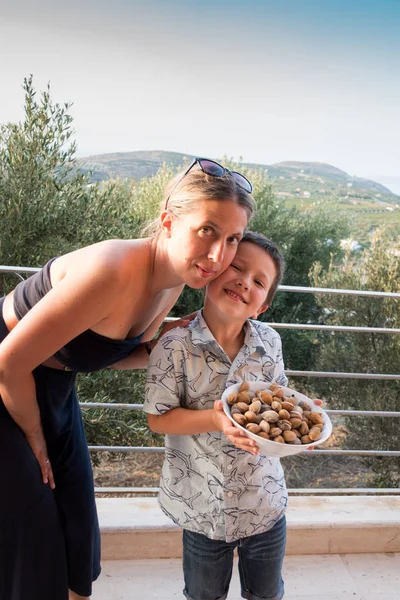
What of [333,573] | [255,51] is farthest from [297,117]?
[333,573]

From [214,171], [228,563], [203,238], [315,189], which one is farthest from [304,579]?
[315,189]

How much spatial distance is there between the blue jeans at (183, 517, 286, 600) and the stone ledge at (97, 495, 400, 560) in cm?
62

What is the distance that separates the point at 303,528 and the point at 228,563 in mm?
762

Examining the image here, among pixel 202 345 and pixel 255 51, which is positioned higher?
pixel 255 51

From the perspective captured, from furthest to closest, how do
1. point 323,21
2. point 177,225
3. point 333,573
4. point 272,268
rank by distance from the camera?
1. point 323,21
2. point 333,573
3. point 272,268
4. point 177,225

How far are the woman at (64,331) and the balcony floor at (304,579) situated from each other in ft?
2.07

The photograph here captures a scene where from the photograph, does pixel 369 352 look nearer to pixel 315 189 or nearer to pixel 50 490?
pixel 315 189

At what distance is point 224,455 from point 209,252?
473 millimetres

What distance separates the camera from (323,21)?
16.6 meters

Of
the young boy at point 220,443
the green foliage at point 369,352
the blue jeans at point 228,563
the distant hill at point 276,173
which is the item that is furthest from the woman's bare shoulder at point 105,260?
the green foliage at point 369,352

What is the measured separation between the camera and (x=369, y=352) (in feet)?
22.9

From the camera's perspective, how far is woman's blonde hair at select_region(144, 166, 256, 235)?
44.3 inches

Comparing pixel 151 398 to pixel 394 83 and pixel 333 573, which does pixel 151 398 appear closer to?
pixel 333 573

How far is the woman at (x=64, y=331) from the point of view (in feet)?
3.42
